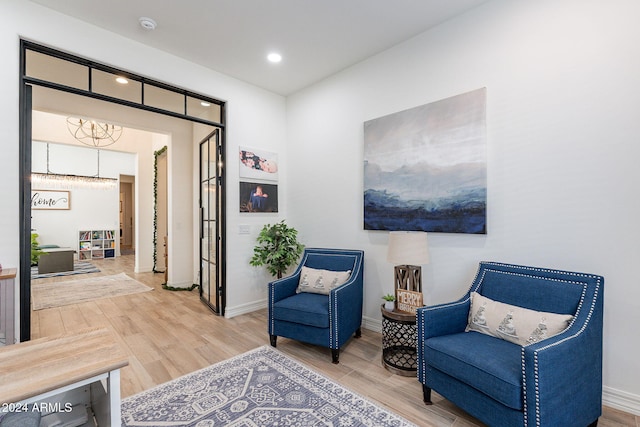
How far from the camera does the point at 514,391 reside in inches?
59.2

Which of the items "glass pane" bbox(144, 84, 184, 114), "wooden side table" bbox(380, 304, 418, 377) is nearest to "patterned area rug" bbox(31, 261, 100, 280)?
"glass pane" bbox(144, 84, 184, 114)

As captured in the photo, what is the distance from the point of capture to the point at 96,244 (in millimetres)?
9102

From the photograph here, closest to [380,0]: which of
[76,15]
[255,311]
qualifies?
[76,15]

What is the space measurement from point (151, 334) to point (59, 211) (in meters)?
7.77

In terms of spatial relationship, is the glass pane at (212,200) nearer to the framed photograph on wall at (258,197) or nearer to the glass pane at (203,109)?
the framed photograph on wall at (258,197)

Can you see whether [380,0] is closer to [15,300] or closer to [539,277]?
[539,277]

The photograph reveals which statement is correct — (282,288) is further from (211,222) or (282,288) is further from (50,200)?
(50,200)

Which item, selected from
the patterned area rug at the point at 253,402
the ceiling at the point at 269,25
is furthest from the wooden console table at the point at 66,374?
the ceiling at the point at 269,25

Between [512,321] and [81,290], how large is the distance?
6.29 meters

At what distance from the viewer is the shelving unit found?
29.1 feet

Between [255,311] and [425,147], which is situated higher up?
[425,147]

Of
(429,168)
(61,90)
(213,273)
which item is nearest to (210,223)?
(213,273)

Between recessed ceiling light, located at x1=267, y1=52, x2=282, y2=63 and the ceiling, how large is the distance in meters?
0.05

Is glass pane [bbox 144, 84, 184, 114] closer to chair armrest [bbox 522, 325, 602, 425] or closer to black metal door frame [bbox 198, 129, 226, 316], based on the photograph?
black metal door frame [bbox 198, 129, 226, 316]
